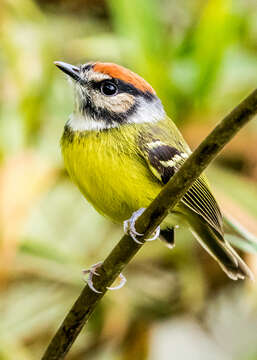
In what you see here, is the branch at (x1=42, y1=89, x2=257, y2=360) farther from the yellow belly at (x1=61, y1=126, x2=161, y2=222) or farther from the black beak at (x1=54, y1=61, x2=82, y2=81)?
the black beak at (x1=54, y1=61, x2=82, y2=81)

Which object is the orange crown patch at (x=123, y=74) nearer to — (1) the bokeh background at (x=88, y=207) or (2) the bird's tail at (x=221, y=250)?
(2) the bird's tail at (x=221, y=250)

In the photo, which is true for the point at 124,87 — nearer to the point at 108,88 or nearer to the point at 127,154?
the point at 108,88

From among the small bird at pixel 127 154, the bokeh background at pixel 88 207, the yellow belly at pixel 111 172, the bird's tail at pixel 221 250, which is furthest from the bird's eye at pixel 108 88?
the bokeh background at pixel 88 207

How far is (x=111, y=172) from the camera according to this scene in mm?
1802

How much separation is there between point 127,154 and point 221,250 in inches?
16.6

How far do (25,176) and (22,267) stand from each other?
431 mm

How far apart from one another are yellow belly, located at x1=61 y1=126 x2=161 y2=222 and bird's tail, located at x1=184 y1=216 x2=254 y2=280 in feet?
0.75

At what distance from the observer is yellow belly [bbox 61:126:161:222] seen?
1802mm

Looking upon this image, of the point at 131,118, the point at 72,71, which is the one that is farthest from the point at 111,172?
the point at 72,71

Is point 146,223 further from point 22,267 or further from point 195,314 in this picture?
point 195,314

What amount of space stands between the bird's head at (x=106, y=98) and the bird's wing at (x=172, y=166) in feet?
0.29

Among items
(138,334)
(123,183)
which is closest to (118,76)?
(123,183)

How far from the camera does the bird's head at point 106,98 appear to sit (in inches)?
76.9

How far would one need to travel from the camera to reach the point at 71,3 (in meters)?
3.82
